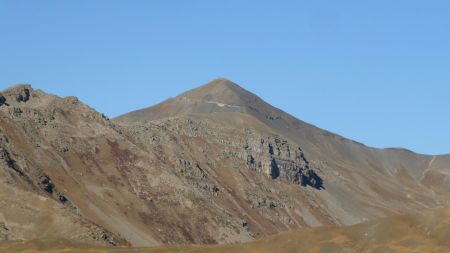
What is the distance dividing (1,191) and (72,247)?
5008cm

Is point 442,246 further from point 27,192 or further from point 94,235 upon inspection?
point 27,192

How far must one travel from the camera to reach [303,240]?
6009 inches

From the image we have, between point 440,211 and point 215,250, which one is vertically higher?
point 440,211

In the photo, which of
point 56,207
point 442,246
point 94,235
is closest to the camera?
point 442,246

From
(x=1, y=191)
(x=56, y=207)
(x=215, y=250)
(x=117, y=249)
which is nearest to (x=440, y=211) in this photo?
(x=215, y=250)

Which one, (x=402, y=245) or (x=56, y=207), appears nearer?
(x=402, y=245)

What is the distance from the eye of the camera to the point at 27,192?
198625 millimetres

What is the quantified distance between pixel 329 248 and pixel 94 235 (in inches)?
2132

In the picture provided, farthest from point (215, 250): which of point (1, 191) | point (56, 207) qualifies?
point (1, 191)

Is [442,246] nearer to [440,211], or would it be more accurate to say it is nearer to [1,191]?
[440,211]

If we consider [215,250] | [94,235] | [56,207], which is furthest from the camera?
[56,207]

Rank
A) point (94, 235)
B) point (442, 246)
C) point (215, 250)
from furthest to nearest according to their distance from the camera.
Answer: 1. point (94, 235)
2. point (215, 250)
3. point (442, 246)

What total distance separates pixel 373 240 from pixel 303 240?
12.6m

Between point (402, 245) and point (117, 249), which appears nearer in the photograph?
point (402, 245)
